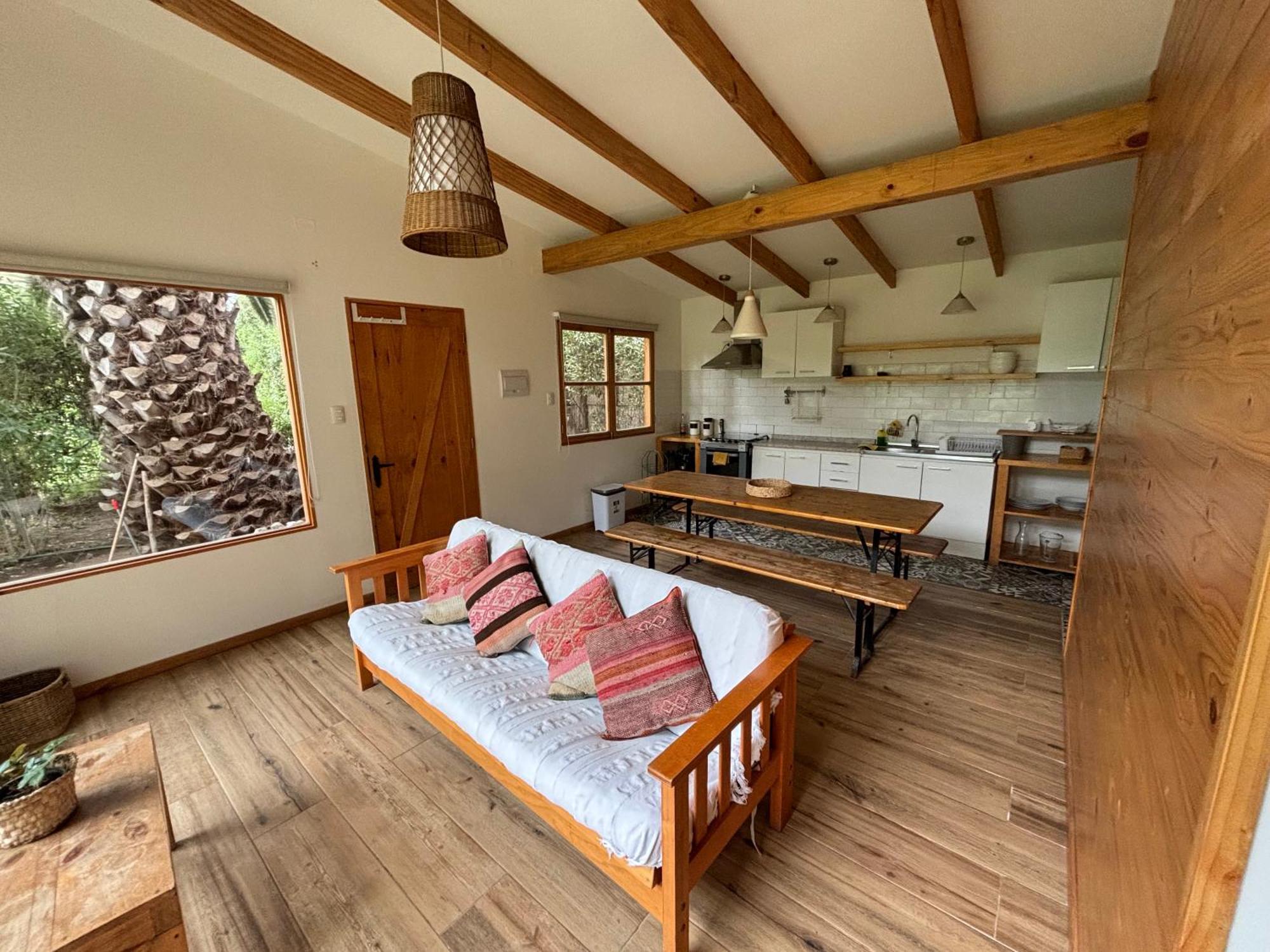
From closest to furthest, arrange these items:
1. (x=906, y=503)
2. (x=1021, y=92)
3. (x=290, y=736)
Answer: (x=290, y=736) → (x=1021, y=92) → (x=906, y=503)

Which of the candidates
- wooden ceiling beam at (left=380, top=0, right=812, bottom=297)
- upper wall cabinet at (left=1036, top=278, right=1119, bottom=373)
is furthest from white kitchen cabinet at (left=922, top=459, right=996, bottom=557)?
wooden ceiling beam at (left=380, top=0, right=812, bottom=297)

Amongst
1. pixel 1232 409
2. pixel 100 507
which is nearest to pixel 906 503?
pixel 1232 409

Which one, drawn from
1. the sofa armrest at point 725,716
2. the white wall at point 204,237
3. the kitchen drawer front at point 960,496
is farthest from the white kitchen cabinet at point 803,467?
the sofa armrest at point 725,716

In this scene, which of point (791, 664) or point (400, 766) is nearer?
point (791, 664)

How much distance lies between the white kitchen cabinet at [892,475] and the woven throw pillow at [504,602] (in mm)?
3257

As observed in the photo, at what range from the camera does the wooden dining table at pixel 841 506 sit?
276cm

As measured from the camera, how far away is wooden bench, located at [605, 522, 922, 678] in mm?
2434

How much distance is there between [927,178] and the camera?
8.51ft

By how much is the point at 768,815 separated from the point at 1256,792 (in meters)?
1.51

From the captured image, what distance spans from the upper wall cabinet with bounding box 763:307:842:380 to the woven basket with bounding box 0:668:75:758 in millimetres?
5504

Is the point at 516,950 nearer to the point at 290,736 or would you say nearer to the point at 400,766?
the point at 400,766

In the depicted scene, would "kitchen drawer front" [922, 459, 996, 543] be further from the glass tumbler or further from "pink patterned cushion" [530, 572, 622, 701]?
"pink patterned cushion" [530, 572, 622, 701]

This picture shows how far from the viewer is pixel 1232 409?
2.21ft

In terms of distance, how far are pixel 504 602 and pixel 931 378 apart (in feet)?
14.1
